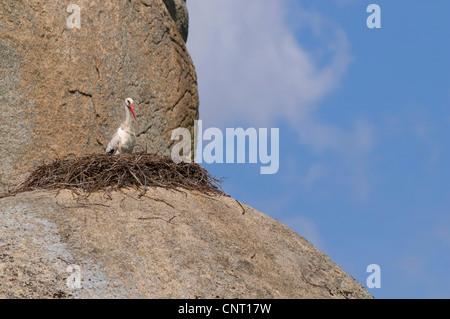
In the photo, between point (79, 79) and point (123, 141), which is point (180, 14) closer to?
point (79, 79)

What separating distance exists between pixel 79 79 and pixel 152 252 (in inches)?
374

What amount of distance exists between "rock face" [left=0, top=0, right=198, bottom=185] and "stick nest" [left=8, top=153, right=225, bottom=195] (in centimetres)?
490

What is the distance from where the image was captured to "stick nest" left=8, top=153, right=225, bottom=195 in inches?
471

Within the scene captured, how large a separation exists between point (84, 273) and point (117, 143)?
5574 mm

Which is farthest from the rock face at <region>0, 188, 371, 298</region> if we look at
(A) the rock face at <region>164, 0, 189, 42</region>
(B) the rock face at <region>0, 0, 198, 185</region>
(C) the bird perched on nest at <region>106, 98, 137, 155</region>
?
(A) the rock face at <region>164, 0, 189, 42</region>

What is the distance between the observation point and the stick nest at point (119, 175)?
11969mm

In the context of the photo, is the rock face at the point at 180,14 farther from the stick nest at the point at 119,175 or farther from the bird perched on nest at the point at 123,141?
the stick nest at the point at 119,175

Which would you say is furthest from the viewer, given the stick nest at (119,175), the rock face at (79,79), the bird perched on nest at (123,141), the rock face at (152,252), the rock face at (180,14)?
the rock face at (180,14)

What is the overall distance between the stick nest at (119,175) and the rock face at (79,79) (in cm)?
490

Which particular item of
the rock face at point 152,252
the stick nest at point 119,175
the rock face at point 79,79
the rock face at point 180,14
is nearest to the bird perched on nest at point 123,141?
the stick nest at point 119,175

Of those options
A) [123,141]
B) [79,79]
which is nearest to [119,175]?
[123,141]

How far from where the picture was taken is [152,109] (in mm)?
19641

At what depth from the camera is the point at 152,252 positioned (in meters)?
10.3
